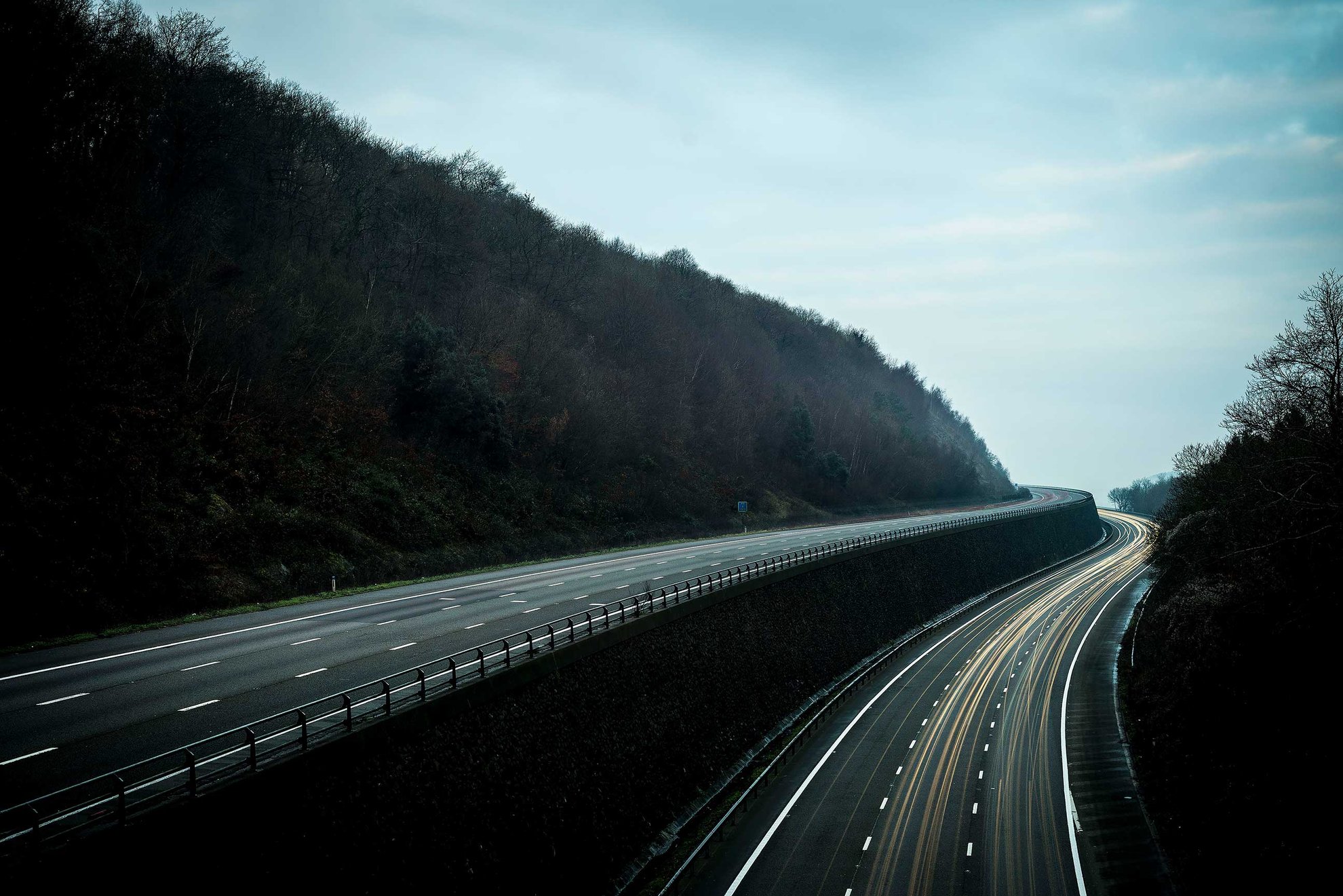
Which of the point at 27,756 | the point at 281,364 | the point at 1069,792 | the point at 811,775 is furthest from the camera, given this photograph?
the point at 281,364

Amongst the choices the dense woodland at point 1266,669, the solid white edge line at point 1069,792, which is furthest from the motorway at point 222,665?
the dense woodland at point 1266,669

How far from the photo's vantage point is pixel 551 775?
18328 mm

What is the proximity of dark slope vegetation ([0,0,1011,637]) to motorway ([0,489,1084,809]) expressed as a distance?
327 cm

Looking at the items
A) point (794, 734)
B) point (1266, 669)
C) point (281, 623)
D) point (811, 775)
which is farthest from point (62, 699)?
point (1266, 669)

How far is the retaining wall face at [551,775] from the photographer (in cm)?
1257

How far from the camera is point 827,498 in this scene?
272ft

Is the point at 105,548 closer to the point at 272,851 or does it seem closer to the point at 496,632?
the point at 496,632

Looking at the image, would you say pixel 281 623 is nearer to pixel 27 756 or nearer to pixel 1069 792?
pixel 27 756

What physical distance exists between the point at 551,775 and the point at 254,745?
7775mm

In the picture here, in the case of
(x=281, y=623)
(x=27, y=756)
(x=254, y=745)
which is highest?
(x=254, y=745)

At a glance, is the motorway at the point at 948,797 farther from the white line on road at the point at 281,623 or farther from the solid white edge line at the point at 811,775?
the white line on road at the point at 281,623

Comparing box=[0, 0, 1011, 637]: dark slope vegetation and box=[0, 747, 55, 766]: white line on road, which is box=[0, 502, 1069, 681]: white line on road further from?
box=[0, 747, 55, 766]: white line on road

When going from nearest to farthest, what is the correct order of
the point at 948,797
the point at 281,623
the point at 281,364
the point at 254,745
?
the point at 254,745
the point at 281,623
the point at 948,797
the point at 281,364

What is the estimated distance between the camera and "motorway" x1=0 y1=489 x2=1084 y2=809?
1338cm
